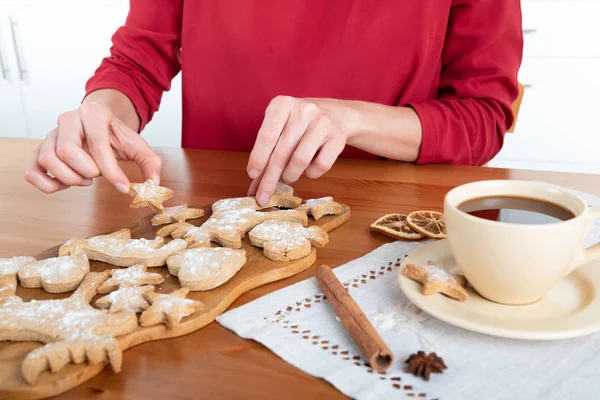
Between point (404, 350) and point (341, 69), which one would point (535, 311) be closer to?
point (404, 350)

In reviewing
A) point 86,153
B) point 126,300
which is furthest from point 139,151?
point 126,300

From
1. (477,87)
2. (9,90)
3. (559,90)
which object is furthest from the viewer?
(9,90)

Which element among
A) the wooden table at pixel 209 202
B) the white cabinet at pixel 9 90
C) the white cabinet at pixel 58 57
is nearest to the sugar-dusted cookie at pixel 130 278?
the wooden table at pixel 209 202

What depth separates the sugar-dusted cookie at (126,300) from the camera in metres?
0.69

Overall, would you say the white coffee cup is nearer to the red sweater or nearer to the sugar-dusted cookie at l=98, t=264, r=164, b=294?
the sugar-dusted cookie at l=98, t=264, r=164, b=294

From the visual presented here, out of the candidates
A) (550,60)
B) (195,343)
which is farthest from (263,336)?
(550,60)

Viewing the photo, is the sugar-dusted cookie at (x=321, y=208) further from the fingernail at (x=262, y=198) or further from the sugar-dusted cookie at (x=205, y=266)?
the sugar-dusted cookie at (x=205, y=266)

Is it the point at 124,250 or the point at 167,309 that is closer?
the point at 167,309

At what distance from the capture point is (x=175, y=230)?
0.93m

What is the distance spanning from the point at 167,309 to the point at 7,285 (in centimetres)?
24

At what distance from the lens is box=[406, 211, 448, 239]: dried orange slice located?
0.91 metres

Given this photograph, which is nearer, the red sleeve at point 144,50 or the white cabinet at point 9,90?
the red sleeve at point 144,50

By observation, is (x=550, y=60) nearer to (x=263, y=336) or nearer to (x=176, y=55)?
(x=176, y=55)

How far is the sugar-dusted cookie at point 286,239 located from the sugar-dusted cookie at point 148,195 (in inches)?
7.7
